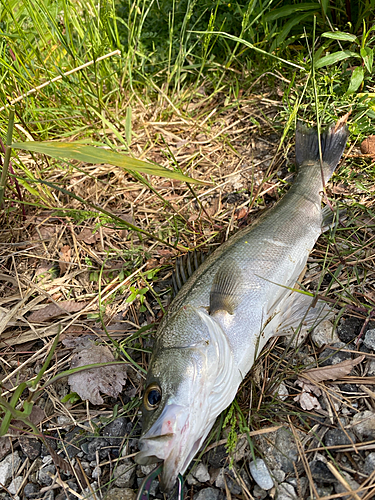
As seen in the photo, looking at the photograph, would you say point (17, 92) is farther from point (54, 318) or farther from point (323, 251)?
point (323, 251)

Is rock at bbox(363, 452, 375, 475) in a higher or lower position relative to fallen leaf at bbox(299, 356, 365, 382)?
lower

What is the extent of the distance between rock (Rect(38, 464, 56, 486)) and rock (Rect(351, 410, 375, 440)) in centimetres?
191

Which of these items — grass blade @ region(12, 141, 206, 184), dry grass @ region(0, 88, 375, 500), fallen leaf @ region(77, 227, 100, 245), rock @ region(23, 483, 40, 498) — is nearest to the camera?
grass blade @ region(12, 141, 206, 184)

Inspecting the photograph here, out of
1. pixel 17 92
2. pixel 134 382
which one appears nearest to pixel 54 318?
pixel 134 382

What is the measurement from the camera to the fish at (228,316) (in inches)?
82.4

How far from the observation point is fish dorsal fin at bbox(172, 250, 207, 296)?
115 inches

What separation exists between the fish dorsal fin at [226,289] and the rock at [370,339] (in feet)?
3.03

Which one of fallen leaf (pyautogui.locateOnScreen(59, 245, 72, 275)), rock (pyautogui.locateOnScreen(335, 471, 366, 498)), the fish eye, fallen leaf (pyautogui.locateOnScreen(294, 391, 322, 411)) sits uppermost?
A: fallen leaf (pyautogui.locateOnScreen(59, 245, 72, 275))

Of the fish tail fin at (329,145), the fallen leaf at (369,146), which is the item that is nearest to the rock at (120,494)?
the fish tail fin at (329,145)

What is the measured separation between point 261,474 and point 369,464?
0.60m

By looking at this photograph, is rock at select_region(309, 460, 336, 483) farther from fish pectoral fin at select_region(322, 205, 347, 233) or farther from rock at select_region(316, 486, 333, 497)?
fish pectoral fin at select_region(322, 205, 347, 233)

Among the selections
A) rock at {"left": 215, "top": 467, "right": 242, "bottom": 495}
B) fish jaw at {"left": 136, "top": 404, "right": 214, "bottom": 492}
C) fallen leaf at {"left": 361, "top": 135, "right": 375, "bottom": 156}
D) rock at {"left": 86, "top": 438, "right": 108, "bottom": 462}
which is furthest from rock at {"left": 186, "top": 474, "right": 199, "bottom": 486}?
fallen leaf at {"left": 361, "top": 135, "right": 375, "bottom": 156}

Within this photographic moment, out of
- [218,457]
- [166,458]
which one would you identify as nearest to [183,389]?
[166,458]

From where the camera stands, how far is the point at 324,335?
2.67 metres
